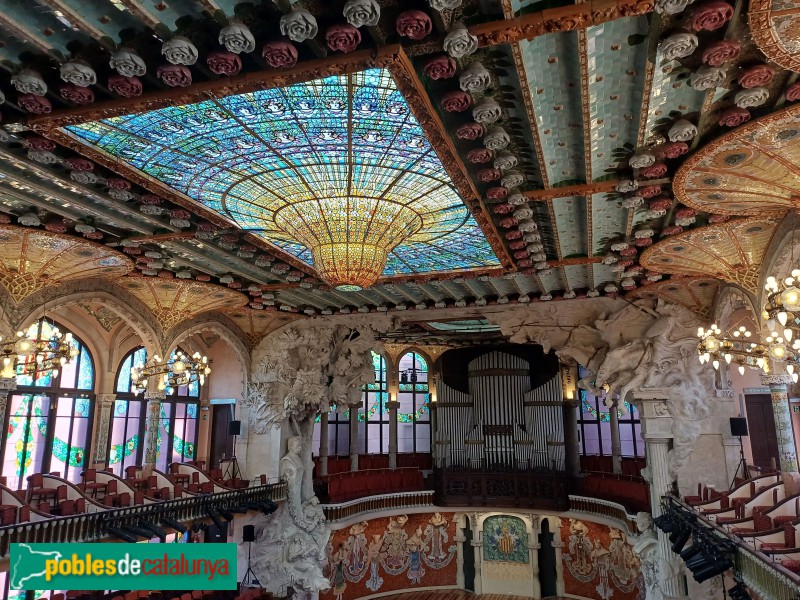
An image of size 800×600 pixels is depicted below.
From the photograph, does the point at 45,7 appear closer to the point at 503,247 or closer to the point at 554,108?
the point at 554,108

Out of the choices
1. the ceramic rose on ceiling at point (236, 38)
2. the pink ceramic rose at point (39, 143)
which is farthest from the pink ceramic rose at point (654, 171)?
the pink ceramic rose at point (39, 143)

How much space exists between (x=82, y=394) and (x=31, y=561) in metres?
9.24

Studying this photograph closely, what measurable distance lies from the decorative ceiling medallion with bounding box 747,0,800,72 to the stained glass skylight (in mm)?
3496

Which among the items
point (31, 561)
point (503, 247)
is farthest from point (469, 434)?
point (31, 561)

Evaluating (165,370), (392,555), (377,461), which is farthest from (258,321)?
(392,555)

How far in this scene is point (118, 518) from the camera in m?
13.5

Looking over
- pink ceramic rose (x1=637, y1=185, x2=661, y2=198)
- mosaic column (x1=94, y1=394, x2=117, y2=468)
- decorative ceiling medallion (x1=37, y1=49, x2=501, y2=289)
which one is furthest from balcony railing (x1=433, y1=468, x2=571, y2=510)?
pink ceramic rose (x1=637, y1=185, x2=661, y2=198)

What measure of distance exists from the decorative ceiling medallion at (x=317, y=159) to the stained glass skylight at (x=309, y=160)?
0.02 metres

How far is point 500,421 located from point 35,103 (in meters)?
21.1

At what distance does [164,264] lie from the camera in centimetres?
1416

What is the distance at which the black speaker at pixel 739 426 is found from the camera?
15.5m

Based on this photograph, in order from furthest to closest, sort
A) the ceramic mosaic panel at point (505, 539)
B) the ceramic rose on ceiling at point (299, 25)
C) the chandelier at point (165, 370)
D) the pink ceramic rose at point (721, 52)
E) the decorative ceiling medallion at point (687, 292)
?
the ceramic mosaic panel at point (505, 539) < the chandelier at point (165, 370) < the decorative ceiling medallion at point (687, 292) < the pink ceramic rose at point (721, 52) < the ceramic rose on ceiling at point (299, 25)

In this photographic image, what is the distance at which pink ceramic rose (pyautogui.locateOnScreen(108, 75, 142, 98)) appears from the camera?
20.0 ft

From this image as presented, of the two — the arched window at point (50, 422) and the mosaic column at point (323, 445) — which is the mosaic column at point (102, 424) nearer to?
the arched window at point (50, 422)
